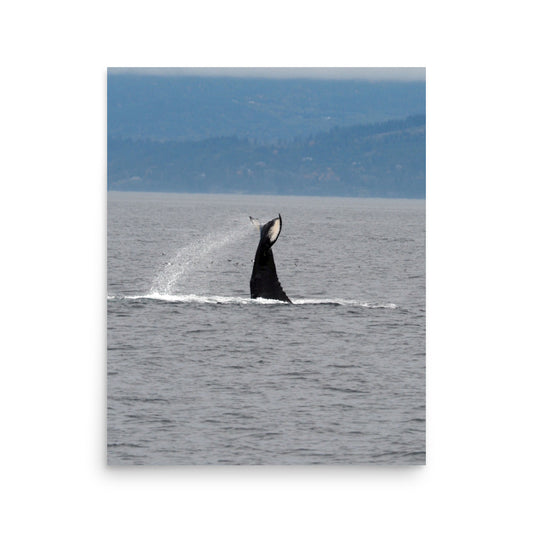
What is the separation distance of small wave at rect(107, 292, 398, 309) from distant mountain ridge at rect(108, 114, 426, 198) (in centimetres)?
127

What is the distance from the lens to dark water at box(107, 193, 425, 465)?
66.6 feet

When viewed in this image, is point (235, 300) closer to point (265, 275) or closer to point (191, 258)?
point (265, 275)

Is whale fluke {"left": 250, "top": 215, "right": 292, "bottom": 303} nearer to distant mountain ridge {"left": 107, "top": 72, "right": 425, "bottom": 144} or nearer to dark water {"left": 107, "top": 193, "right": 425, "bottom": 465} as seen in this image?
dark water {"left": 107, "top": 193, "right": 425, "bottom": 465}

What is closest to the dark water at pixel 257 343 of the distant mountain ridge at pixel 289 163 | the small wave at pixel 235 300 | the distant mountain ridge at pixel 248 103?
the small wave at pixel 235 300

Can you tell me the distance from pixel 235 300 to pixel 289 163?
2190 millimetres

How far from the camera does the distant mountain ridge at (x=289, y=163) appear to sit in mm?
20812

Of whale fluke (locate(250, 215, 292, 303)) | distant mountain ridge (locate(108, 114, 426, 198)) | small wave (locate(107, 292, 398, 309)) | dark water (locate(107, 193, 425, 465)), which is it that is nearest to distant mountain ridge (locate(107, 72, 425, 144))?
distant mountain ridge (locate(108, 114, 426, 198))

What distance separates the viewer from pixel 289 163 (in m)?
21.2

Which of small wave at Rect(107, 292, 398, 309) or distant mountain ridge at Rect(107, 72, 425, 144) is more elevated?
distant mountain ridge at Rect(107, 72, 425, 144)
